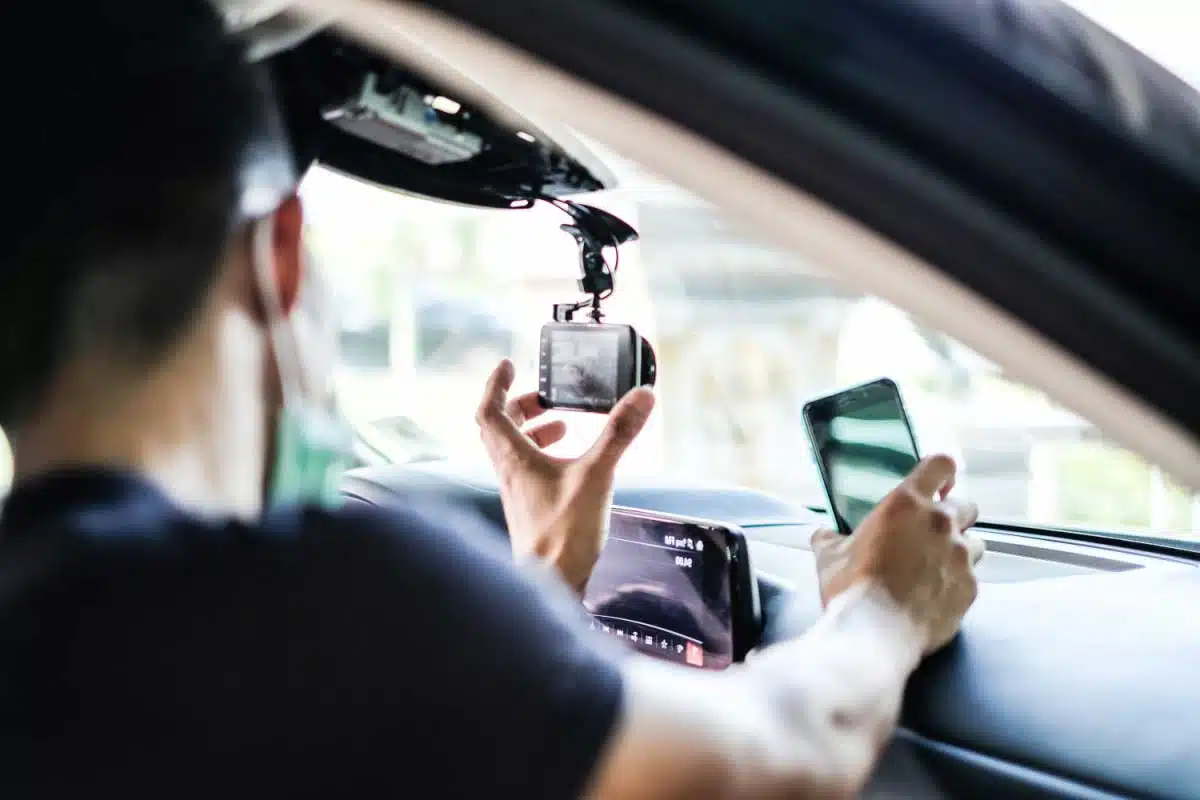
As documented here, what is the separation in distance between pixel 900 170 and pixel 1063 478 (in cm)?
150

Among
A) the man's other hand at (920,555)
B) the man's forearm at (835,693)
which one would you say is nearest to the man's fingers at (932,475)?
the man's other hand at (920,555)

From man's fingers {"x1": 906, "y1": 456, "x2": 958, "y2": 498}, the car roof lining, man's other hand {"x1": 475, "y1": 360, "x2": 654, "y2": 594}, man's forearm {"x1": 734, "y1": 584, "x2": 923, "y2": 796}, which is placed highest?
the car roof lining

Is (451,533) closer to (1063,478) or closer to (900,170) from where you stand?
(900,170)

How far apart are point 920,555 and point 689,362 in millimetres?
1594

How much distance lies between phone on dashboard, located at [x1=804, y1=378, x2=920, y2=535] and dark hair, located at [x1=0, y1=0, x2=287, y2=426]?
3.02 feet

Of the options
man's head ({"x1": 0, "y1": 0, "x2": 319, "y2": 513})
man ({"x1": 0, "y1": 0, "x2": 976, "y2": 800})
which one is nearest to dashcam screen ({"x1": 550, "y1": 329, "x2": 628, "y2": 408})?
man ({"x1": 0, "y1": 0, "x2": 976, "y2": 800})

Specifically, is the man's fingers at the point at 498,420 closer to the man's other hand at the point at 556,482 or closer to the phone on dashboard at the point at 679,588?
the man's other hand at the point at 556,482

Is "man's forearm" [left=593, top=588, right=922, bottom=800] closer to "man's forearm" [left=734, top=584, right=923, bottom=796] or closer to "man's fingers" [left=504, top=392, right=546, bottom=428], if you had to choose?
"man's forearm" [left=734, top=584, right=923, bottom=796]

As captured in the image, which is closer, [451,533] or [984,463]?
[451,533]

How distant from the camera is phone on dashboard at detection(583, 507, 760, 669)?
159cm

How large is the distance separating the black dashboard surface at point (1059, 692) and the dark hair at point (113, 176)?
38.0 inches

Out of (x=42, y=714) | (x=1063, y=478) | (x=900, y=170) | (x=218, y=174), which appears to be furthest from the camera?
(x=1063, y=478)

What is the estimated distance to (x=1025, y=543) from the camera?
1.92 metres

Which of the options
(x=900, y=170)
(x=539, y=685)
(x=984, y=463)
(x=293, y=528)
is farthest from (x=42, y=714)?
(x=984, y=463)
